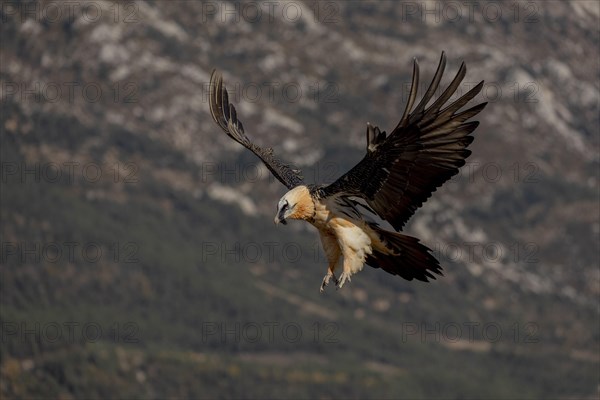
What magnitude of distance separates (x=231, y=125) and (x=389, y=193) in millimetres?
6694

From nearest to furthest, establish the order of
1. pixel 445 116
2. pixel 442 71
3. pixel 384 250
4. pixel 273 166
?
1. pixel 442 71
2. pixel 445 116
3. pixel 384 250
4. pixel 273 166

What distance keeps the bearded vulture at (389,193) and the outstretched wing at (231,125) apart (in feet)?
10.9

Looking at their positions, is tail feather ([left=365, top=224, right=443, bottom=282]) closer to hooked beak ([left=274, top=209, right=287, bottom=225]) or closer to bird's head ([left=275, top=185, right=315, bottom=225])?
bird's head ([left=275, top=185, right=315, bottom=225])

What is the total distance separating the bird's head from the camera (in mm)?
30125

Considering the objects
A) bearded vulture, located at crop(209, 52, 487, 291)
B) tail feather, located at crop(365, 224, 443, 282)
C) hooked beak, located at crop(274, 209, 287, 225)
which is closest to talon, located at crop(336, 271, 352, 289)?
bearded vulture, located at crop(209, 52, 487, 291)

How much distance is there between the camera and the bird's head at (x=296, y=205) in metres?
30.1

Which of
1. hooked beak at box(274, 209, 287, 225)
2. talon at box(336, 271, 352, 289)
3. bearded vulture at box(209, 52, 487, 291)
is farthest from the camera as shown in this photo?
talon at box(336, 271, 352, 289)

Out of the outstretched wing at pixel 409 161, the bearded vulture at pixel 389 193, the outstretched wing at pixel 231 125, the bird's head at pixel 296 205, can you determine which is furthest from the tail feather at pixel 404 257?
the outstretched wing at pixel 231 125

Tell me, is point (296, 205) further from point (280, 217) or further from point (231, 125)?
point (231, 125)

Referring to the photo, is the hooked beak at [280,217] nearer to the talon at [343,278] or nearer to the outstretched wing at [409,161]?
the outstretched wing at [409,161]

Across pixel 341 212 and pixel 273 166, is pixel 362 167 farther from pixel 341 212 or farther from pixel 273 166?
pixel 273 166

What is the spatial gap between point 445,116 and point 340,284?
13.3 feet

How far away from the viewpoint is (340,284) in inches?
1183

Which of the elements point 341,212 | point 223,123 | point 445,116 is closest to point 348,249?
point 341,212
